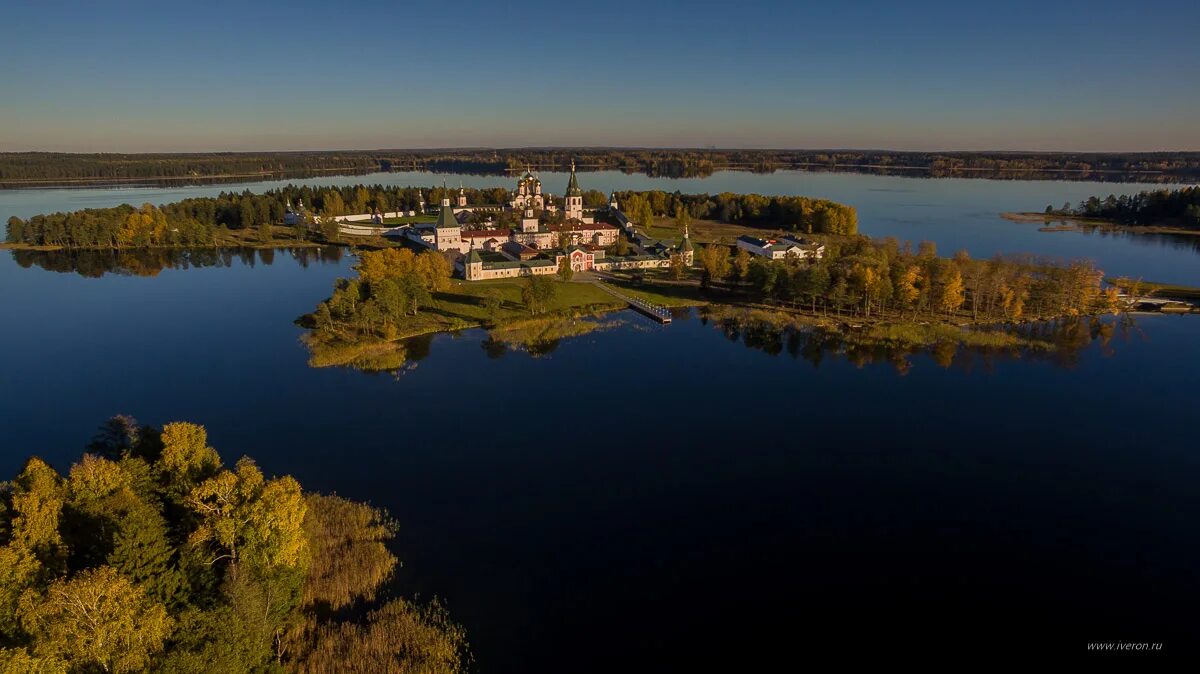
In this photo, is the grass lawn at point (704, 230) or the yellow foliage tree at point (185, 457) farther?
the grass lawn at point (704, 230)

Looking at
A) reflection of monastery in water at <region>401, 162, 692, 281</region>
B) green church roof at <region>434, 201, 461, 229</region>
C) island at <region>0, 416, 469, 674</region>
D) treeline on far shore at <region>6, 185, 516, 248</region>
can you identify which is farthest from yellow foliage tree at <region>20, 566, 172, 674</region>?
treeline on far shore at <region>6, 185, 516, 248</region>

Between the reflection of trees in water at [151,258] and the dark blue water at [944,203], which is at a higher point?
the dark blue water at [944,203]

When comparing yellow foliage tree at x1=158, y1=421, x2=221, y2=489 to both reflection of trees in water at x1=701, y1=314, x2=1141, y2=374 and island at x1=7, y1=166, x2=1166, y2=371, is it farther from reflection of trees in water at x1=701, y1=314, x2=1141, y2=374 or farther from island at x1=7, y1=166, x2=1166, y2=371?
reflection of trees in water at x1=701, y1=314, x2=1141, y2=374

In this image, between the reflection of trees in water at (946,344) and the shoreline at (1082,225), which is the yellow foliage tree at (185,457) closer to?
the reflection of trees in water at (946,344)

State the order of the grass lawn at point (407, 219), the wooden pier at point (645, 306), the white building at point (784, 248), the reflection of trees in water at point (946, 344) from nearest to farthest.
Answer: the reflection of trees in water at point (946, 344)
the wooden pier at point (645, 306)
the white building at point (784, 248)
the grass lawn at point (407, 219)

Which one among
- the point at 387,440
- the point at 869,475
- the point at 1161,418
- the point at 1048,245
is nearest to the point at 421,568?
the point at 387,440

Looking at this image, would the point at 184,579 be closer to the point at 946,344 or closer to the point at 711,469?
the point at 711,469

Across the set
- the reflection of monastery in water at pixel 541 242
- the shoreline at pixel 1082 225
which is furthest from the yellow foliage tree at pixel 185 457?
the shoreline at pixel 1082 225

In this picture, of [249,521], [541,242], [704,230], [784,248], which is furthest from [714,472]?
[704,230]
